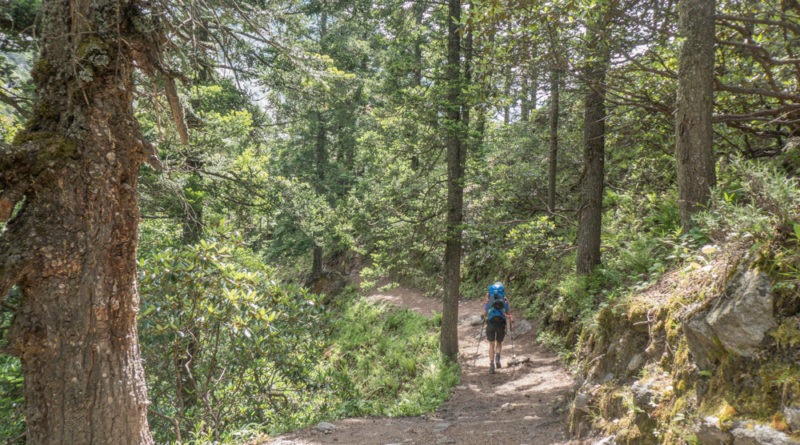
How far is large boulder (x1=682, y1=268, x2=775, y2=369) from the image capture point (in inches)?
103

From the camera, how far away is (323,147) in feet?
64.5

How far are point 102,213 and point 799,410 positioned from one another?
4.46 metres

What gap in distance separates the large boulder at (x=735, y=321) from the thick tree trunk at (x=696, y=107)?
206 cm

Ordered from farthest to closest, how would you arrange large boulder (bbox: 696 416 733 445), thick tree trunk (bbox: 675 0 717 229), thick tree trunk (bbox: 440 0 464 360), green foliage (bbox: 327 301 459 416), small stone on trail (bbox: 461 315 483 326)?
small stone on trail (bbox: 461 315 483 326), thick tree trunk (bbox: 440 0 464 360), green foliage (bbox: 327 301 459 416), thick tree trunk (bbox: 675 0 717 229), large boulder (bbox: 696 416 733 445)

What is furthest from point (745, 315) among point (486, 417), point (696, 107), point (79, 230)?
point (486, 417)

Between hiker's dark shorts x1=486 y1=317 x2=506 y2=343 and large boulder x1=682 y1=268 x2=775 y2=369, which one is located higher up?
large boulder x1=682 y1=268 x2=775 y2=369

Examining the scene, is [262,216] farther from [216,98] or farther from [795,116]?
[795,116]

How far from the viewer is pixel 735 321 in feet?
9.01

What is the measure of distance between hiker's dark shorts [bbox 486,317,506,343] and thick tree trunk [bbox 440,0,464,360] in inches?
36.0

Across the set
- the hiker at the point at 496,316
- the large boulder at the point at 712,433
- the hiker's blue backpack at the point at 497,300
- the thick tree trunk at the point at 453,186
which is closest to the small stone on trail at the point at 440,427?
the hiker at the point at 496,316

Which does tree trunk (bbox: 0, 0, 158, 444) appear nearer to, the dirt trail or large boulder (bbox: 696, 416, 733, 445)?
the dirt trail

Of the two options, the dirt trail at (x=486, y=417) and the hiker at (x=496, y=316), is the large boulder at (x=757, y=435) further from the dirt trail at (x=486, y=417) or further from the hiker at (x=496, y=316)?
the hiker at (x=496, y=316)

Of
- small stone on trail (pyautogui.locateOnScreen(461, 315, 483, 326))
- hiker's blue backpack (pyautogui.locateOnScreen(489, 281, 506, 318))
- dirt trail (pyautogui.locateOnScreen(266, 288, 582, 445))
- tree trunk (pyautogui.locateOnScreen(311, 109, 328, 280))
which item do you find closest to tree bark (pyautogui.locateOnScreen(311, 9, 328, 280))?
tree trunk (pyautogui.locateOnScreen(311, 109, 328, 280))

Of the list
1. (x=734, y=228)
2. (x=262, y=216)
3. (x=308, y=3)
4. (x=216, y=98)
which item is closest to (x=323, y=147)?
(x=308, y=3)
